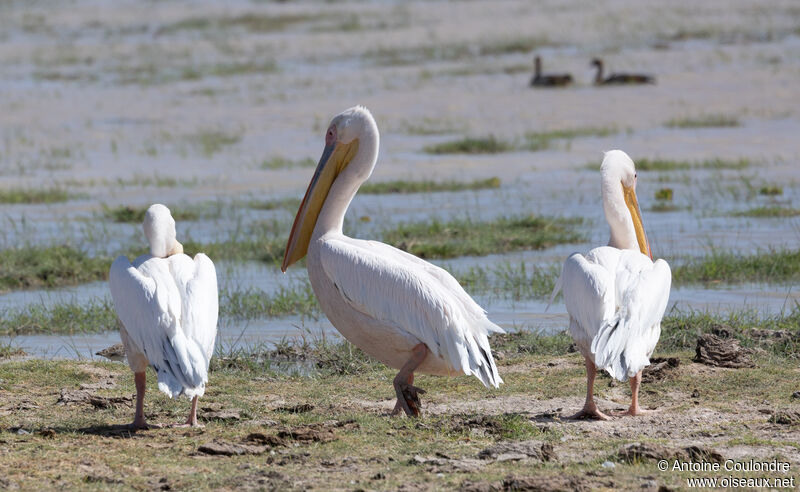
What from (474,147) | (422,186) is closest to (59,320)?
(422,186)

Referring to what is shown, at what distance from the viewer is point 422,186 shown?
13688mm

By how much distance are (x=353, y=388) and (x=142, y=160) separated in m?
12.4

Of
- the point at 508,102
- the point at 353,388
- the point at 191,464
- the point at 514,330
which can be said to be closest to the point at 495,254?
the point at 514,330

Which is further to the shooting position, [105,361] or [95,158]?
[95,158]

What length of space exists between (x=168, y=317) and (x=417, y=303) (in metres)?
1.11

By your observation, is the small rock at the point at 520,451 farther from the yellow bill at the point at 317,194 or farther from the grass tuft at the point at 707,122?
the grass tuft at the point at 707,122

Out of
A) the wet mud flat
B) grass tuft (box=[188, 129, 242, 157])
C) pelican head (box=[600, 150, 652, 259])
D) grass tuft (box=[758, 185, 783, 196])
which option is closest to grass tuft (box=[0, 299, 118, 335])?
the wet mud flat

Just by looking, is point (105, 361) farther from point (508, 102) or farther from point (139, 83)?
point (139, 83)

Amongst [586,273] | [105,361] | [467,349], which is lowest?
[105,361]

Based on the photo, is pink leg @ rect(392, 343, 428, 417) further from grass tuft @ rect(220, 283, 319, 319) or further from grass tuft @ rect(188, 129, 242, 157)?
grass tuft @ rect(188, 129, 242, 157)

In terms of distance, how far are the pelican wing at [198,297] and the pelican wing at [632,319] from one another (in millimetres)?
1640

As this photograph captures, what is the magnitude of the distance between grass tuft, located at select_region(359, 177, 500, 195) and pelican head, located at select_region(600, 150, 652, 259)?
7144 millimetres

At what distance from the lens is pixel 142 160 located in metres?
17.7

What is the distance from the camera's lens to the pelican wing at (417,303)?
5.25 metres
